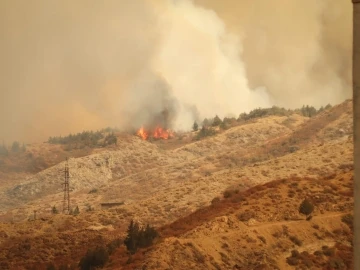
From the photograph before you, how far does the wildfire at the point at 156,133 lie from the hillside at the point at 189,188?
Answer: 13.1 feet

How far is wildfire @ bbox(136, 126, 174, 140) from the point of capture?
443ft

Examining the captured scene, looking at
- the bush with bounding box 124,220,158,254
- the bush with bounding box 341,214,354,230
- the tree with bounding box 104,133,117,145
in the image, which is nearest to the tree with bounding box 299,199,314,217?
the bush with bounding box 341,214,354,230

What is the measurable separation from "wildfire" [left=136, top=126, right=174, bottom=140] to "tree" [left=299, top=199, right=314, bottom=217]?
317 ft

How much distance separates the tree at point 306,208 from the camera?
3711 cm

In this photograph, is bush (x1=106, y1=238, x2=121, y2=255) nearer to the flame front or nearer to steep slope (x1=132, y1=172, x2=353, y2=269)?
steep slope (x1=132, y1=172, x2=353, y2=269)

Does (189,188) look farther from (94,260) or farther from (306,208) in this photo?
(94,260)

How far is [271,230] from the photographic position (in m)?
33.9

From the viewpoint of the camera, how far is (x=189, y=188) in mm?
67562

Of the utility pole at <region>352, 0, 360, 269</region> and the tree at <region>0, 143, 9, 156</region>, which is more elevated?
the tree at <region>0, 143, 9, 156</region>

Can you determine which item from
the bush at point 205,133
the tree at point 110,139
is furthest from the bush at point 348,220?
the tree at point 110,139

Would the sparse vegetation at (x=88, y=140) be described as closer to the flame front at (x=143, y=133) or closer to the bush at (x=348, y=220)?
the flame front at (x=143, y=133)

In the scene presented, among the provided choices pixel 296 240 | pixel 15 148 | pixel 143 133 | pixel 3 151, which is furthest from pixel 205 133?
pixel 296 240

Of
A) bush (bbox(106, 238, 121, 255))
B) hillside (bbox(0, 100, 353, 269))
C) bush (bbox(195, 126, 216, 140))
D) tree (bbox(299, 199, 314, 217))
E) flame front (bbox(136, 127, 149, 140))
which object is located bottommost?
bush (bbox(106, 238, 121, 255))

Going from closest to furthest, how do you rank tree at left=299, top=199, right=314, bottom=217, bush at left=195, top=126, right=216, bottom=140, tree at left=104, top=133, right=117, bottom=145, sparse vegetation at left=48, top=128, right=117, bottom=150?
tree at left=299, top=199, right=314, bottom=217 < tree at left=104, top=133, right=117, bottom=145 < bush at left=195, top=126, right=216, bottom=140 < sparse vegetation at left=48, top=128, right=117, bottom=150
